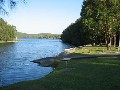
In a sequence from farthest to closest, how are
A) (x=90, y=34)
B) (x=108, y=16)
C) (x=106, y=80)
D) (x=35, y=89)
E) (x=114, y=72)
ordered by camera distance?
(x=90, y=34)
(x=108, y=16)
(x=114, y=72)
(x=106, y=80)
(x=35, y=89)

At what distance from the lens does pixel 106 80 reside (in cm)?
2734

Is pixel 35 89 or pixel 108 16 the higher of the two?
pixel 108 16

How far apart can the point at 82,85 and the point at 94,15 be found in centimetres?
5989

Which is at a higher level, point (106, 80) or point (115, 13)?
point (115, 13)

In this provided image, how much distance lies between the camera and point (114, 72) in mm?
32062

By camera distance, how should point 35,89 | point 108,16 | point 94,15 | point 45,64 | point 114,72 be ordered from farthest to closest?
point 94,15
point 108,16
point 45,64
point 114,72
point 35,89

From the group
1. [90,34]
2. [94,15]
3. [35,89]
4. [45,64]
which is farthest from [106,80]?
[90,34]

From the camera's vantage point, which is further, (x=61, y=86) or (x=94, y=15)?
(x=94, y=15)

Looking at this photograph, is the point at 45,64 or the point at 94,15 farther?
the point at 94,15

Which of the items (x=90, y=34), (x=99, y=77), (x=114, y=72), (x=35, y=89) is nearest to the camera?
(x=35, y=89)

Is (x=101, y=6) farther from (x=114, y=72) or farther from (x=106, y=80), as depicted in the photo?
(x=106, y=80)

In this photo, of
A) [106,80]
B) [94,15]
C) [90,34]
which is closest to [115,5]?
[94,15]

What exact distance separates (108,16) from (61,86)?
5463cm

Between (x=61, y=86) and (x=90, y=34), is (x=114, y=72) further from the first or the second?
(x=90, y=34)
